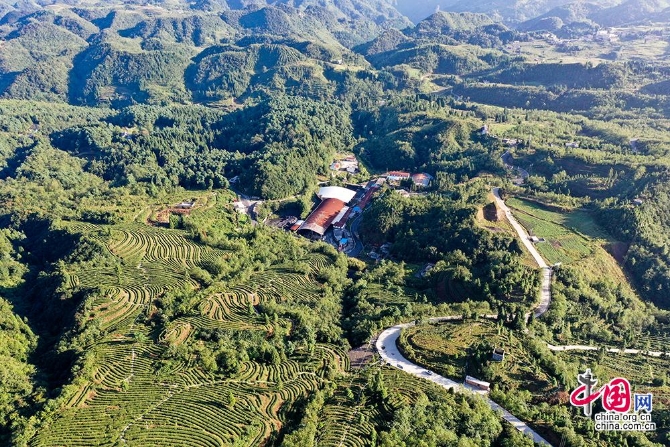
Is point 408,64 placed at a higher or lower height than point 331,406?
higher

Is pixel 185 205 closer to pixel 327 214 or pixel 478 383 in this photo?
pixel 327 214

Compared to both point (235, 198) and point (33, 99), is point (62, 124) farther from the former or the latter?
point (235, 198)

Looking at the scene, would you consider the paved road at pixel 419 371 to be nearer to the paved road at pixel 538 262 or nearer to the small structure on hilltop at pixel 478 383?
the small structure on hilltop at pixel 478 383

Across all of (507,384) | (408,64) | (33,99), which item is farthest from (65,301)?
(408,64)

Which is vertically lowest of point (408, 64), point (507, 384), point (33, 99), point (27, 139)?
point (507, 384)

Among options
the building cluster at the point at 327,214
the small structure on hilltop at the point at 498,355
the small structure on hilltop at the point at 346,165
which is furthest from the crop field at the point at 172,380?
the small structure on hilltop at the point at 346,165

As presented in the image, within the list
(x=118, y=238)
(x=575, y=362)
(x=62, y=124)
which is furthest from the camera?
(x=62, y=124)

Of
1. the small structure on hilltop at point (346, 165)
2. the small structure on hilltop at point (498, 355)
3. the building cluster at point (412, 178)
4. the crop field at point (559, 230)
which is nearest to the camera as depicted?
the small structure on hilltop at point (498, 355)
